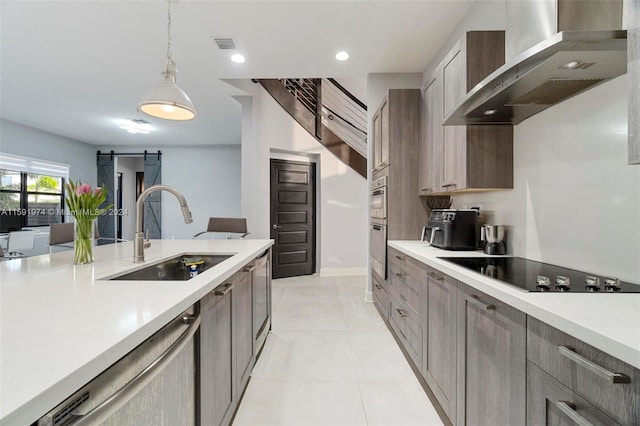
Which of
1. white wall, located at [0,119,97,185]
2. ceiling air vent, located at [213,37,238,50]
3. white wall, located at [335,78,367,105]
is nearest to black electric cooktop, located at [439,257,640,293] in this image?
ceiling air vent, located at [213,37,238,50]

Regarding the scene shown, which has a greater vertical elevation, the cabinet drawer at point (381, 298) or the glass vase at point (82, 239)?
the glass vase at point (82, 239)

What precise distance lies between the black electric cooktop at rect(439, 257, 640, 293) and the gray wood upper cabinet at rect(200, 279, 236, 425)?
125cm

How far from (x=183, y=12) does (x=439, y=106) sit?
243cm

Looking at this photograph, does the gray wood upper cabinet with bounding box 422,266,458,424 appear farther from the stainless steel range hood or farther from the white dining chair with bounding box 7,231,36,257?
the white dining chair with bounding box 7,231,36,257

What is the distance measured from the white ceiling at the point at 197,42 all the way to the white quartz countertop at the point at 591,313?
2556mm

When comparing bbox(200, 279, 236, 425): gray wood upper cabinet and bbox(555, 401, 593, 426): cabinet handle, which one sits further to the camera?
bbox(200, 279, 236, 425): gray wood upper cabinet

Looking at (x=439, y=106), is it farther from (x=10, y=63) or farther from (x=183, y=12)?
(x=10, y=63)

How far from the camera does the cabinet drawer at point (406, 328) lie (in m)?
2.05

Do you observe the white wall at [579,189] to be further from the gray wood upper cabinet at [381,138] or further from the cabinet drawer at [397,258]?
the gray wood upper cabinet at [381,138]

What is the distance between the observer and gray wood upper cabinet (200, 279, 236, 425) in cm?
116

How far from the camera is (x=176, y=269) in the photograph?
73.5 inches

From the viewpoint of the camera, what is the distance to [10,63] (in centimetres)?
352

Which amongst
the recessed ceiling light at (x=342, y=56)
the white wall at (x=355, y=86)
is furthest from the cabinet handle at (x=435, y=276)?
the white wall at (x=355, y=86)

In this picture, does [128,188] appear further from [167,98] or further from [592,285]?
[592,285]
